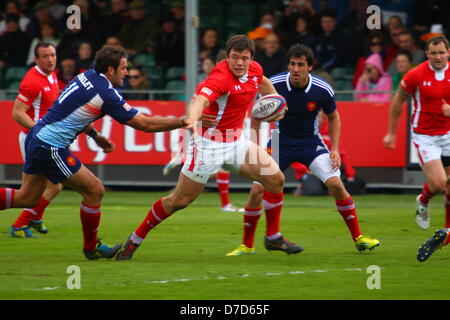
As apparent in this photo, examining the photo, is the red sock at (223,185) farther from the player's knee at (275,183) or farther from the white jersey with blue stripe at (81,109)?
the white jersey with blue stripe at (81,109)

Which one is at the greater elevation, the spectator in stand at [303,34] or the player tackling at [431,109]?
the spectator in stand at [303,34]

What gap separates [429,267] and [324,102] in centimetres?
216

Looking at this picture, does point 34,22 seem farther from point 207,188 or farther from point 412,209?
point 412,209

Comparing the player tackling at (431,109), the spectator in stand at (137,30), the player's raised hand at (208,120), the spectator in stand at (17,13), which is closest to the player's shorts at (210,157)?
the player's raised hand at (208,120)

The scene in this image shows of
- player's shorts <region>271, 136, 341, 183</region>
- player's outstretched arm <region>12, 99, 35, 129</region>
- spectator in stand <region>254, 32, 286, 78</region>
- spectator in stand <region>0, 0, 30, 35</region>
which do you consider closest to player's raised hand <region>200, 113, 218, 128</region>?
player's shorts <region>271, 136, 341, 183</region>

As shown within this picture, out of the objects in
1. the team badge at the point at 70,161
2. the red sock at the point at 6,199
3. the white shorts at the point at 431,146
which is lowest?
the red sock at the point at 6,199

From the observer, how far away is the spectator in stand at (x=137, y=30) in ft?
64.2

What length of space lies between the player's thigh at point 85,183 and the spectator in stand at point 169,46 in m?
10.4

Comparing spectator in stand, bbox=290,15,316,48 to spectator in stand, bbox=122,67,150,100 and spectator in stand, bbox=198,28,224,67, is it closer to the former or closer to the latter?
spectator in stand, bbox=198,28,224,67
